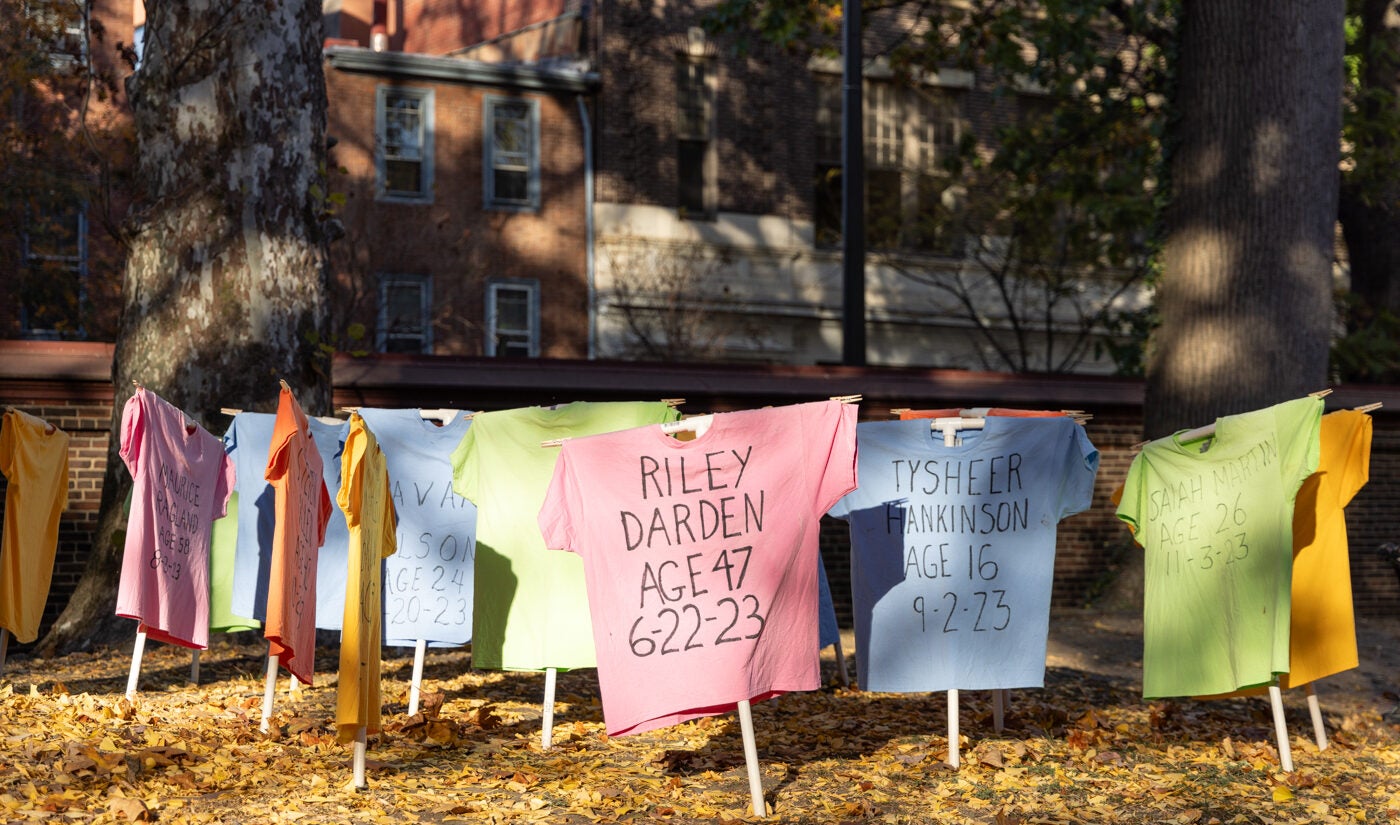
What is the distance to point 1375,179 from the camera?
19.2 m

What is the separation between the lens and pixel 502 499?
26.2 feet

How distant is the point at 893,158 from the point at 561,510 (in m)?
20.5

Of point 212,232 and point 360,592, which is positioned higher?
point 212,232

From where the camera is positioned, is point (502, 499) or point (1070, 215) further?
point (1070, 215)

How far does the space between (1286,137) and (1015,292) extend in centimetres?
1210

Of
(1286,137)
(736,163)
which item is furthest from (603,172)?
(1286,137)

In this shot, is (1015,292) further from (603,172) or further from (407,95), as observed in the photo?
(407,95)

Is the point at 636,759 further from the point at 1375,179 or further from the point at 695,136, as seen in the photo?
the point at 695,136

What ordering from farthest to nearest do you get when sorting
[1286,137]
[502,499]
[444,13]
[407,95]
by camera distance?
[444,13] → [407,95] → [1286,137] → [502,499]

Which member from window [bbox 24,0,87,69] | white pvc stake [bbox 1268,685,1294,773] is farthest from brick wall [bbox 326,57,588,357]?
white pvc stake [bbox 1268,685,1294,773]

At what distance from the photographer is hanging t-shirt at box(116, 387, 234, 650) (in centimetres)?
787

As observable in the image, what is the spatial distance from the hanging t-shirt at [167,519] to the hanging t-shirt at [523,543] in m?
1.44

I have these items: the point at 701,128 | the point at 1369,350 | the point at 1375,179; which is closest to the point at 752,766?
the point at 1375,179

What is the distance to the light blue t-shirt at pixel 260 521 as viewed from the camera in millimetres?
8922
